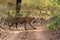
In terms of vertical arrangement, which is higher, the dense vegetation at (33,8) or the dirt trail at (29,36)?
the dense vegetation at (33,8)

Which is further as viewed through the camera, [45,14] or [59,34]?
[45,14]

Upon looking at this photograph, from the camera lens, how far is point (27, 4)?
1794 centimetres

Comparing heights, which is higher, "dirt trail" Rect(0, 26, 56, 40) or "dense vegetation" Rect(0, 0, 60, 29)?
"dense vegetation" Rect(0, 0, 60, 29)

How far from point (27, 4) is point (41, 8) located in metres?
1.39

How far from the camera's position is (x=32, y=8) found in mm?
18094

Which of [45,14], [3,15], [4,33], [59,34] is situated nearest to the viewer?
[59,34]

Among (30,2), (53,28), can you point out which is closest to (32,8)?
(30,2)

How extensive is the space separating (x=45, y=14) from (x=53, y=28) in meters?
6.14

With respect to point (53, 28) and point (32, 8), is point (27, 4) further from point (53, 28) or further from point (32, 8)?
point (53, 28)

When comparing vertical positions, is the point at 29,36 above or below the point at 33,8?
below

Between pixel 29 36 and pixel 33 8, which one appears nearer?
pixel 29 36

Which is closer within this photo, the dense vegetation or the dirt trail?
the dirt trail

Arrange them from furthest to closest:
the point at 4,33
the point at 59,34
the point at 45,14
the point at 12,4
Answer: the point at 12,4 → the point at 45,14 → the point at 4,33 → the point at 59,34

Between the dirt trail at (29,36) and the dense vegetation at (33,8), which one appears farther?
the dense vegetation at (33,8)
